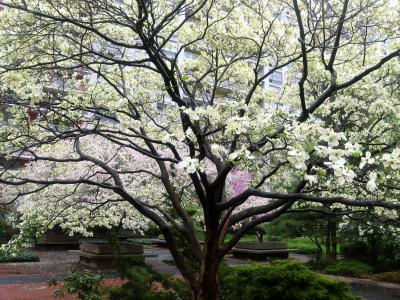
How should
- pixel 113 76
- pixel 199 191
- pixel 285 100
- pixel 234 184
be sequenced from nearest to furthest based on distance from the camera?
pixel 199 191
pixel 113 76
pixel 285 100
pixel 234 184

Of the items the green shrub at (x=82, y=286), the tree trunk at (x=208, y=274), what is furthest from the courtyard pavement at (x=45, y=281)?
the tree trunk at (x=208, y=274)

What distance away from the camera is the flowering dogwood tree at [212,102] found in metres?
4.73

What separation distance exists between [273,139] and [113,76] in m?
5.42

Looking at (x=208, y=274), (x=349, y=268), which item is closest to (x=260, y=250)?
(x=349, y=268)

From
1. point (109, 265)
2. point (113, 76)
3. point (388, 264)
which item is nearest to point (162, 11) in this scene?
point (113, 76)

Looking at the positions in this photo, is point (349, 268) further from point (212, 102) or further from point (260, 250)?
point (212, 102)

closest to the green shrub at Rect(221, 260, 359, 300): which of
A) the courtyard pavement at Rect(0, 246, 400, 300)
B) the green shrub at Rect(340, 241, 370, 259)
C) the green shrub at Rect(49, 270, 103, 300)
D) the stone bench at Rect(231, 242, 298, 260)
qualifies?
the green shrub at Rect(49, 270, 103, 300)

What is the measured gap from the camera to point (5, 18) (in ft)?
22.5

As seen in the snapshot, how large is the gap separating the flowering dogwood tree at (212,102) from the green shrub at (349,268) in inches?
268

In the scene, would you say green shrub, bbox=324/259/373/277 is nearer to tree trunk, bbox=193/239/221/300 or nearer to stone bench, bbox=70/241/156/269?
stone bench, bbox=70/241/156/269

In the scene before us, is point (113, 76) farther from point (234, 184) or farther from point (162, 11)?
point (234, 184)

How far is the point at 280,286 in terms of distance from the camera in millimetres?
6758

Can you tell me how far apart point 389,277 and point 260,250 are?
19.6ft

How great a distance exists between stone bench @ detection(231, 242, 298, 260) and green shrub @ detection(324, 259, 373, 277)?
11.6 ft
